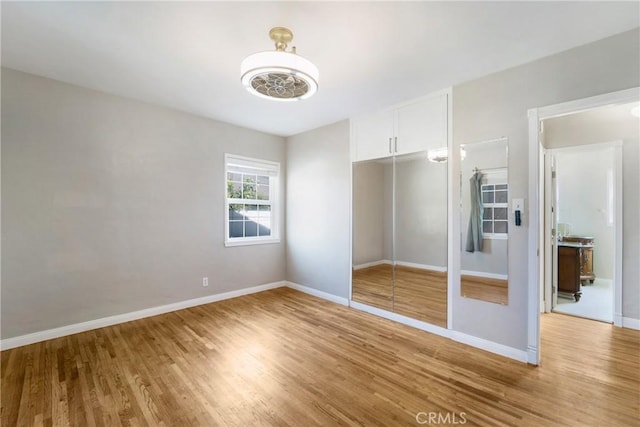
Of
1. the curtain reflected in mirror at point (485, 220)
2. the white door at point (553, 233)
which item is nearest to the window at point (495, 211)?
the curtain reflected in mirror at point (485, 220)

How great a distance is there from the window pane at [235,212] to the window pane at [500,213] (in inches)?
142

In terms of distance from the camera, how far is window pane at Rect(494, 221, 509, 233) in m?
2.60

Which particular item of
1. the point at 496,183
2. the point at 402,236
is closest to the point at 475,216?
the point at 496,183

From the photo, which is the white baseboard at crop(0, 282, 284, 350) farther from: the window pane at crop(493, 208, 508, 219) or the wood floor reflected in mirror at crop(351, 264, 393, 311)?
the window pane at crop(493, 208, 508, 219)

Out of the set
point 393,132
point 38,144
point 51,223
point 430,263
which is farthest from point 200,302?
point 393,132

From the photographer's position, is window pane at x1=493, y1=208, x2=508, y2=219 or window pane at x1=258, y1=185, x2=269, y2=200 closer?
window pane at x1=493, y1=208, x2=508, y2=219

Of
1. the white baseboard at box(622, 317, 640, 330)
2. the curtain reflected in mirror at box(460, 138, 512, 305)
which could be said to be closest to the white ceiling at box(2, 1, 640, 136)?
the curtain reflected in mirror at box(460, 138, 512, 305)

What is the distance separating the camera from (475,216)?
2.79 m

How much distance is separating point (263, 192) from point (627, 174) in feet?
16.2

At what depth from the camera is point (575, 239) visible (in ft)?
15.1

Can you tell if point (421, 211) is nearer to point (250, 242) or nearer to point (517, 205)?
point (517, 205)

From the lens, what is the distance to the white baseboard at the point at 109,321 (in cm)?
269

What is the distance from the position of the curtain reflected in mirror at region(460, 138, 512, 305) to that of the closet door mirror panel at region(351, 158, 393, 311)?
94 centimetres

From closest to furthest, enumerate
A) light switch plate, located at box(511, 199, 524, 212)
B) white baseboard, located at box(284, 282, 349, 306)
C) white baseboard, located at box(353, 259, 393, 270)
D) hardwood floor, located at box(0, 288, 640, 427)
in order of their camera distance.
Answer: hardwood floor, located at box(0, 288, 640, 427) < light switch plate, located at box(511, 199, 524, 212) < white baseboard, located at box(353, 259, 393, 270) < white baseboard, located at box(284, 282, 349, 306)
